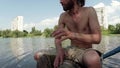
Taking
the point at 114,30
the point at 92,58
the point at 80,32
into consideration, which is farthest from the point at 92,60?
the point at 114,30

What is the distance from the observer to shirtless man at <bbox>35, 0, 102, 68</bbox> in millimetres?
2381

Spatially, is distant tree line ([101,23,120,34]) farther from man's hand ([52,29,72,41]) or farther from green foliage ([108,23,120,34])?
man's hand ([52,29,72,41])

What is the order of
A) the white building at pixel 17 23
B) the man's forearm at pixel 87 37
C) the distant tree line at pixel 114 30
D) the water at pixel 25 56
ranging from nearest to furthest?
the man's forearm at pixel 87 37 → the water at pixel 25 56 → the distant tree line at pixel 114 30 → the white building at pixel 17 23

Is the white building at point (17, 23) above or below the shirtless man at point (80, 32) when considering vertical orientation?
above

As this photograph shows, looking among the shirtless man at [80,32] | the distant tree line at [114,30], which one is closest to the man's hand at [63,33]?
the shirtless man at [80,32]

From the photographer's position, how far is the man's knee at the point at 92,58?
7.60 feet

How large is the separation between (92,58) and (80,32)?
42 cm

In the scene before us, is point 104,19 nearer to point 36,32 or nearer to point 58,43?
point 36,32

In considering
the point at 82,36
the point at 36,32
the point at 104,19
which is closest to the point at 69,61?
the point at 82,36

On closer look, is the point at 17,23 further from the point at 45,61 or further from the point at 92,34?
the point at 92,34

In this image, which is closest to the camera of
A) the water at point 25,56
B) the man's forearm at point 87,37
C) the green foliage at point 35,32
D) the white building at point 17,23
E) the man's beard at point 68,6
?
the man's forearm at point 87,37

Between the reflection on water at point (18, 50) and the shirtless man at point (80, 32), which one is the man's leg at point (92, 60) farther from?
the reflection on water at point (18, 50)

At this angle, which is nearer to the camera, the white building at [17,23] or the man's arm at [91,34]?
the man's arm at [91,34]

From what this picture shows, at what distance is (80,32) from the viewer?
2684 millimetres
